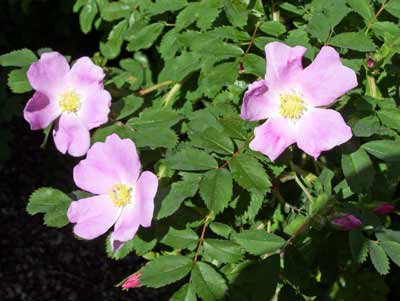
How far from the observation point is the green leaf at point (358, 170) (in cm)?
145

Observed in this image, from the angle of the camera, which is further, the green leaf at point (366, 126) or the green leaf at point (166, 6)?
the green leaf at point (166, 6)

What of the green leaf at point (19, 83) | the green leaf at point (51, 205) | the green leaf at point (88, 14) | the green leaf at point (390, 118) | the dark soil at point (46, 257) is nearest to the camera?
the green leaf at point (390, 118)

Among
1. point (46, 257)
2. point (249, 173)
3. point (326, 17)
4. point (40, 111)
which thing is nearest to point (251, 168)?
point (249, 173)

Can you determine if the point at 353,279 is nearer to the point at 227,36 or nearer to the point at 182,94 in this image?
the point at 182,94

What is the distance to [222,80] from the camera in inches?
60.4

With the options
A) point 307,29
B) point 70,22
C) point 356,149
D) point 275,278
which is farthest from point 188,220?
point 70,22

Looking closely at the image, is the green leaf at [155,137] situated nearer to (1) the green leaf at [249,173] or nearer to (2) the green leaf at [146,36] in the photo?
(1) the green leaf at [249,173]

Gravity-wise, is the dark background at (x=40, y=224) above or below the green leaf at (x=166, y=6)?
below

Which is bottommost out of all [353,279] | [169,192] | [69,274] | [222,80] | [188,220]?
[69,274]

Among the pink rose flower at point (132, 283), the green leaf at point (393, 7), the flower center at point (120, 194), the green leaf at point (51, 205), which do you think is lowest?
the pink rose flower at point (132, 283)

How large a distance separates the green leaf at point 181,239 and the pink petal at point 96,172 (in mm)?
187

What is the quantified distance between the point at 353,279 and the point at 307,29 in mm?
1067

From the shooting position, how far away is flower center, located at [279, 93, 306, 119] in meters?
1.47

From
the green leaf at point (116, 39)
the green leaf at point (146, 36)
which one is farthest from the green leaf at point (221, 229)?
the green leaf at point (116, 39)
